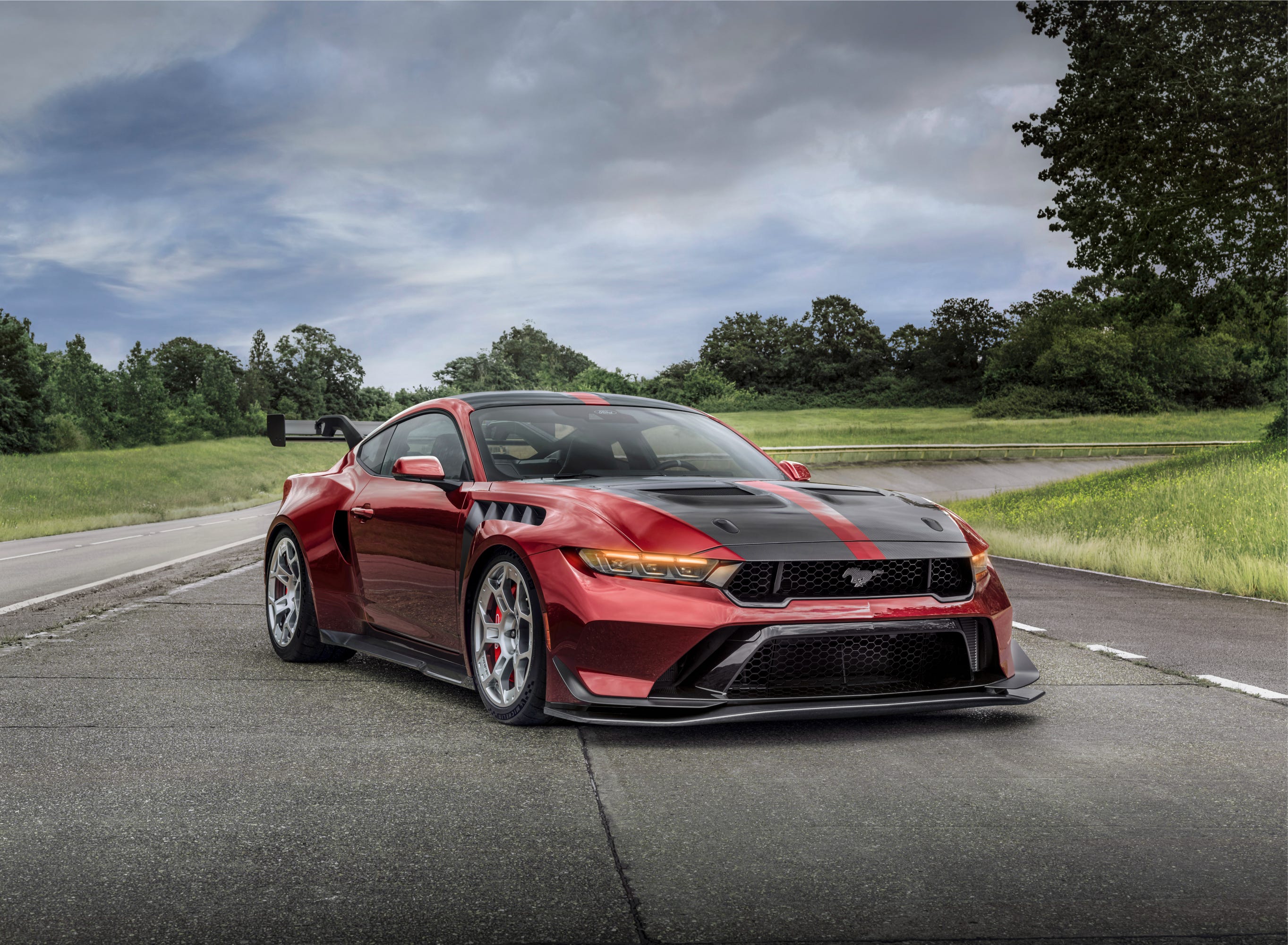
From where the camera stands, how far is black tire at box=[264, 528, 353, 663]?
732 cm

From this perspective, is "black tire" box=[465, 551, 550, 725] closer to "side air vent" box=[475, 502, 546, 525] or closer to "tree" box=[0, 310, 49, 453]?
"side air vent" box=[475, 502, 546, 525]

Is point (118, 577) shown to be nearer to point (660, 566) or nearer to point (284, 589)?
point (284, 589)

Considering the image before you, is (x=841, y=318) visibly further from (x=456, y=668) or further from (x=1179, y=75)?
(x=456, y=668)

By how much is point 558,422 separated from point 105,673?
290cm

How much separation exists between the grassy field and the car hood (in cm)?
811

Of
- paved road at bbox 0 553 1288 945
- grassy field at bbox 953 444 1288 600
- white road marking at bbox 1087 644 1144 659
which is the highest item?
paved road at bbox 0 553 1288 945

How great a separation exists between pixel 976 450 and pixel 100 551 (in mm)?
39213

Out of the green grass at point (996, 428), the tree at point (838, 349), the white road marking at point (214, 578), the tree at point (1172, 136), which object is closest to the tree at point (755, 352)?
the tree at point (838, 349)

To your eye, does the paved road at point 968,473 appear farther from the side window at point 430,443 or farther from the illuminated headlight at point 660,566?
the illuminated headlight at point 660,566

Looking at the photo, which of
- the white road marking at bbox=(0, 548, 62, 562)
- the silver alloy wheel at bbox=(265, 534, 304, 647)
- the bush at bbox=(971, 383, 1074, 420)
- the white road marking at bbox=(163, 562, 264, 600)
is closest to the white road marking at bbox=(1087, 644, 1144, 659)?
the silver alloy wheel at bbox=(265, 534, 304, 647)

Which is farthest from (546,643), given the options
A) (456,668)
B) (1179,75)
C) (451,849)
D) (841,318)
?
(841,318)

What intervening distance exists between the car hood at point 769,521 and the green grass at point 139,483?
23.7 metres

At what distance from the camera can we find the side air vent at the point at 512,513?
537 centimetres

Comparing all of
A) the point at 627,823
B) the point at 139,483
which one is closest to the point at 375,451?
the point at 627,823
